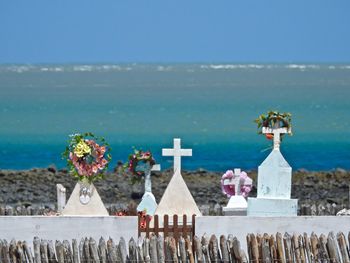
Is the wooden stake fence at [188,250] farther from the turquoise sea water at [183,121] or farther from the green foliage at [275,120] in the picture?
the turquoise sea water at [183,121]

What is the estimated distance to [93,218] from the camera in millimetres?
25109

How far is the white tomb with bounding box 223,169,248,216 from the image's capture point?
2730cm

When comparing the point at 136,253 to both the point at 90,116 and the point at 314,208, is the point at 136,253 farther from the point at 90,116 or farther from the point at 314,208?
the point at 90,116

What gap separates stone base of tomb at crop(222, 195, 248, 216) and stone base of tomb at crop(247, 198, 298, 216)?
77 cm

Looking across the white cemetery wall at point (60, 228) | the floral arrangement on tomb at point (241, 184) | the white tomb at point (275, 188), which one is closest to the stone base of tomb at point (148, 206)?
the floral arrangement on tomb at point (241, 184)

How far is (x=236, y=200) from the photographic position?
27547 mm

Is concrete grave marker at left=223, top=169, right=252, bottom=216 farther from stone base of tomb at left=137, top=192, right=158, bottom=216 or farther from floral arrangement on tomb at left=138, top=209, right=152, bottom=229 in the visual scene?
floral arrangement on tomb at left=138, top=209, right=152, bottom=229

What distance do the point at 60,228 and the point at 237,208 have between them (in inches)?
136

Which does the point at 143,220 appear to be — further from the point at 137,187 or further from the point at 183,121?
the point at 183,121

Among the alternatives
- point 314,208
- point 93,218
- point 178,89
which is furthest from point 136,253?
point 178,89

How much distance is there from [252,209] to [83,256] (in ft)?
14.0

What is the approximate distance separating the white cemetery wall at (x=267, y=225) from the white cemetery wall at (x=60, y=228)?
1074 millimetres

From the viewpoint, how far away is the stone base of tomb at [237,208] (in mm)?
27281

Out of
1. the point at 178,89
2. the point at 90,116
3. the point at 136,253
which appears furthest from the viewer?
the point at 178,89
